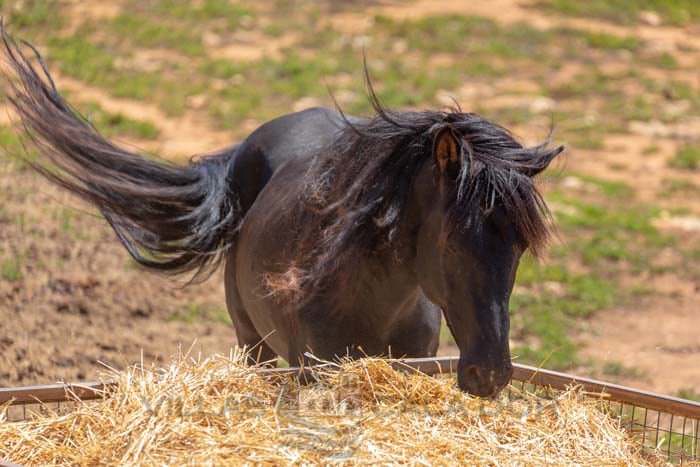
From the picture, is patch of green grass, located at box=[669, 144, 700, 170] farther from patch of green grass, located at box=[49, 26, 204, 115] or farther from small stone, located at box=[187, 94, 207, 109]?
patch of green grass, located at box=[49, 26, 204, 115]

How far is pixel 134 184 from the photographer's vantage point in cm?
393

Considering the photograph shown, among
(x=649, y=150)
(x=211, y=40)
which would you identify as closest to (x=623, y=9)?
(x=649, y=150)

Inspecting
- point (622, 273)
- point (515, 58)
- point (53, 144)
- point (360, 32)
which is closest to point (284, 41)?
point (360, 32)

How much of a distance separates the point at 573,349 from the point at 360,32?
8.67 m

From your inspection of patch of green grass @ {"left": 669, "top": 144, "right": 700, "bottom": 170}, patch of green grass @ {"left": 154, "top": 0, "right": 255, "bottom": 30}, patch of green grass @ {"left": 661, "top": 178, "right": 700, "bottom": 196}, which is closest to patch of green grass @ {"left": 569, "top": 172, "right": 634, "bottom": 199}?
patch of green grass @ {"left": 661, "top": 178, "right": 700, "bottom": 196}

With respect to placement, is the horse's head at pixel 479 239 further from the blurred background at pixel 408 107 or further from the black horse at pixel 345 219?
the blurred background at pixel 408 107

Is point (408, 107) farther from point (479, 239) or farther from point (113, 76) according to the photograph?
point (479, 239)

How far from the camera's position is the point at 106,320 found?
543cm

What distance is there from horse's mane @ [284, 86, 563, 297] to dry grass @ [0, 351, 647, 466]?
376 mm

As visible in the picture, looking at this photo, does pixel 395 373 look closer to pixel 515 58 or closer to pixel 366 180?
pixel 366 180

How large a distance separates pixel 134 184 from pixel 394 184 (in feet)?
5.00

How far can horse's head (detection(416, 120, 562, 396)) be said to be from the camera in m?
2.53

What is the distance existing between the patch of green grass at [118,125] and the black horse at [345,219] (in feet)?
18.6

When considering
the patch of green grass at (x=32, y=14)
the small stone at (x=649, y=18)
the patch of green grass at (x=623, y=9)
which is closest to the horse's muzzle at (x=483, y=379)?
the patch of green grass at (x=32, y=14)
